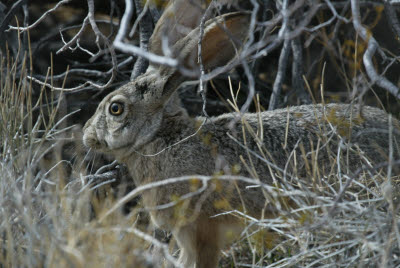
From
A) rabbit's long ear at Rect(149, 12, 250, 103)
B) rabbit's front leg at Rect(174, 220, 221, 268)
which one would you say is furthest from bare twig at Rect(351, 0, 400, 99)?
rabbit's front leg at Rect(174, 220, 221, 268)

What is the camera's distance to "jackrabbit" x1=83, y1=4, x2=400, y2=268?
13.3 feet

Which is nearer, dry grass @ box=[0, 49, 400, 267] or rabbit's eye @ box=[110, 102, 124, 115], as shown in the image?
dry grass @ box=[0, 49, 400, 267]

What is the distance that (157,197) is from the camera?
4.10 metres

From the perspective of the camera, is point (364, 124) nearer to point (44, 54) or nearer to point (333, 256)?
point (333, 256)

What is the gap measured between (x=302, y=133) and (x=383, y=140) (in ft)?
1.94

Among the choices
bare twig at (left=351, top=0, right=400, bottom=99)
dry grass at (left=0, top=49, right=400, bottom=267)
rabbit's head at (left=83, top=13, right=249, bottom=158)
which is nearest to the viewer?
dry grass at (left=0, top=49, right=400, bottom=267)

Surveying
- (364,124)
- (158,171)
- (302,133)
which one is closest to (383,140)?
(364,124)

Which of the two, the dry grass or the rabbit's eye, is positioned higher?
the rabbit's eye

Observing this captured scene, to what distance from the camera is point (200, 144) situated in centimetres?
425

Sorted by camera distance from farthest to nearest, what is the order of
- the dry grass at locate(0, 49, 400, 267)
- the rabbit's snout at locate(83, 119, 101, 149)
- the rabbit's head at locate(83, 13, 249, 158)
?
the rabbit's snout at locate(83, 119, 101, 149) < the rabbit's head at locate(83, 13, 249, 158) < the dry grass at locate(0, 49, 400, 267)

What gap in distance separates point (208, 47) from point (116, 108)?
2.69 feet

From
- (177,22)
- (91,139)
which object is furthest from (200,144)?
(177,22)

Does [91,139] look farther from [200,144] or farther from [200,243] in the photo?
[200,243]

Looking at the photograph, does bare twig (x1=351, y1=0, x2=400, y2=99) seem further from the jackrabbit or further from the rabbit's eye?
the rabbit's eye
